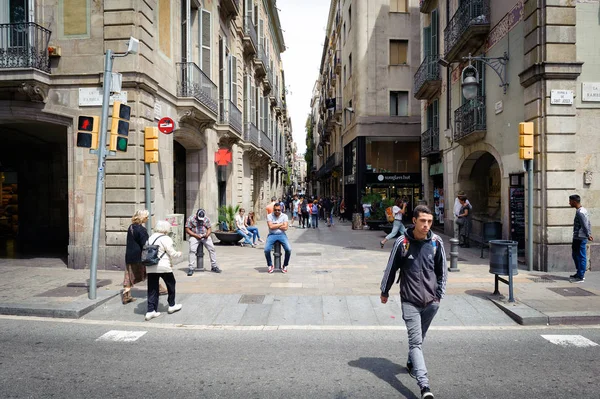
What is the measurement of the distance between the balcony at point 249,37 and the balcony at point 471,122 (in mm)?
11601

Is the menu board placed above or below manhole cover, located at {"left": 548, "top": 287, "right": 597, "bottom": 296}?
above

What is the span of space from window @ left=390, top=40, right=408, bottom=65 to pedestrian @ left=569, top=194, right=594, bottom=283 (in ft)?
65.5

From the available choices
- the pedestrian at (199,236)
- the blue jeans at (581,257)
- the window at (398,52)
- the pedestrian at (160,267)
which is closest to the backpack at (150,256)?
the pedestrian at (160,267)

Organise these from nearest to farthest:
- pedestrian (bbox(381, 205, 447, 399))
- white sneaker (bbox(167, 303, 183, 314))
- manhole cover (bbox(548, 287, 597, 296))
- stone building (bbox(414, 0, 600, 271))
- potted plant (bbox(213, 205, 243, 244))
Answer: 1. pedestrian (bbox(381, 205, 447, 399))
2. white sneaker (bbox(167, 303, 183, 314))
3. manhole cover (bbox(548, 287, 597, 296))
4. stone building (bbox(414, 0, 600, 271))
5. potted plant (bbox(213, 205, 243, 244))

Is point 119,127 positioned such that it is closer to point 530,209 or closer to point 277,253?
point 277,253

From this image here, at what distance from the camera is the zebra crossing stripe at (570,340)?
5.37m

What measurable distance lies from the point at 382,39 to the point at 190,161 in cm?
1645

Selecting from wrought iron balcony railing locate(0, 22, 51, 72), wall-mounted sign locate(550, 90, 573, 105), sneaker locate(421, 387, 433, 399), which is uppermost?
wrought iron balcony railing locate(0, 22, 51, 72)

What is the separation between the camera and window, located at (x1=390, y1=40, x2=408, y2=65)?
1053 inches

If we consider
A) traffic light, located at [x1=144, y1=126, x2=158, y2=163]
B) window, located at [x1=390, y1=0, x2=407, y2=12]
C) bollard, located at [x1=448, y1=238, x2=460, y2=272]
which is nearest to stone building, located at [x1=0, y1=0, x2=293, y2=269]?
traffic light, located at [x1=144, y1=126, x2=158, y2=163]

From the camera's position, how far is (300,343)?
5.47 m

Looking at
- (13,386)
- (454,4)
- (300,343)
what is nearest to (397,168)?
(454,4)

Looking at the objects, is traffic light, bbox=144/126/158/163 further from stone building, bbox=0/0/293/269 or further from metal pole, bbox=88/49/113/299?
metal pole, bbox=88/49/113/299

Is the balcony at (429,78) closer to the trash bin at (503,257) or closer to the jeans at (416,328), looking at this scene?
the trash bin at (503,257)
